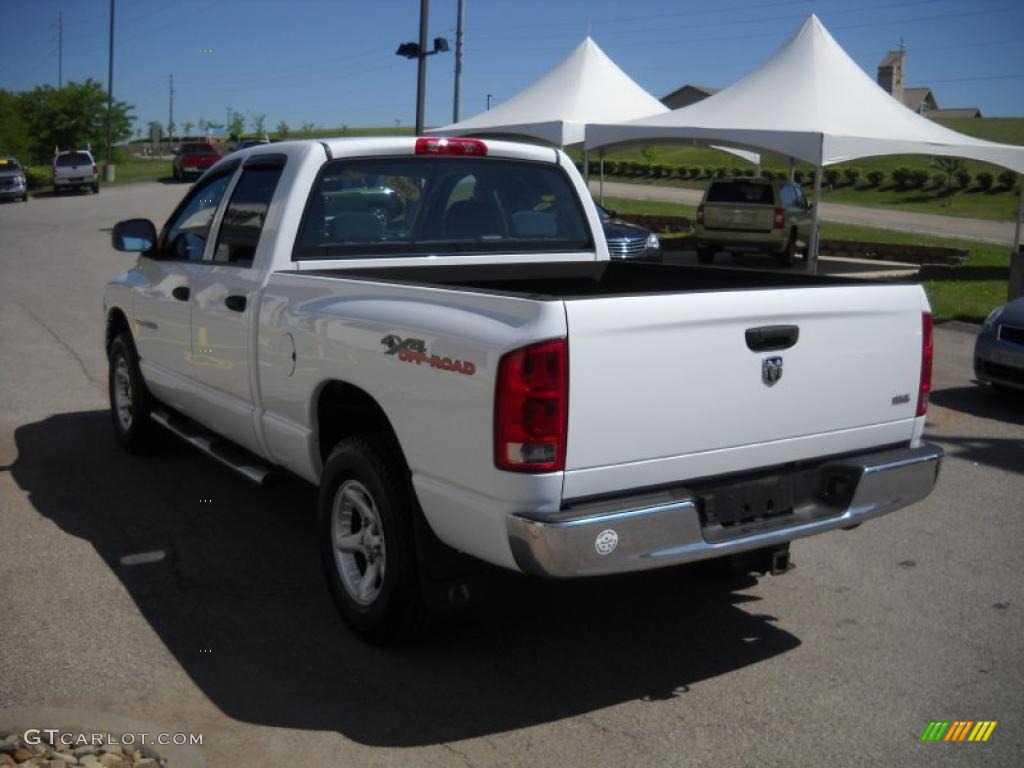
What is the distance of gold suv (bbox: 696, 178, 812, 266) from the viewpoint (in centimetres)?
2273

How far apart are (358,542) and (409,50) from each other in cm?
1982

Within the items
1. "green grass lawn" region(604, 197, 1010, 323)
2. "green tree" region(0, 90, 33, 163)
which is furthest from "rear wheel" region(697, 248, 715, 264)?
"green tree" region(0, 90, 33, 163)

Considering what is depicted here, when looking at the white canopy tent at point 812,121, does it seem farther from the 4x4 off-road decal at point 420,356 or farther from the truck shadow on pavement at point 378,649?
the 4x4 off-road decal at point 420,356

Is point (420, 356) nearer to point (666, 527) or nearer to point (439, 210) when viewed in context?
point (666, 527)

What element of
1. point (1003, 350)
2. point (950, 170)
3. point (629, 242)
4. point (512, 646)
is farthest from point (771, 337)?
point (950, 170)

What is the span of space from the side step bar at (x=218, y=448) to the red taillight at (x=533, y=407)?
1990 millimetres

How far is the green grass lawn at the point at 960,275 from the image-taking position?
626 inches

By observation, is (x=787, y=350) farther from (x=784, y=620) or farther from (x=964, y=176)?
(x=964, y=176)

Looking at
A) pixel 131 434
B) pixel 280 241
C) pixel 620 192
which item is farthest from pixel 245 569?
pixel 620 192

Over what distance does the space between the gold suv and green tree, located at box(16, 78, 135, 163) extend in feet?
190

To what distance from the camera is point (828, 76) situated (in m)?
20.9

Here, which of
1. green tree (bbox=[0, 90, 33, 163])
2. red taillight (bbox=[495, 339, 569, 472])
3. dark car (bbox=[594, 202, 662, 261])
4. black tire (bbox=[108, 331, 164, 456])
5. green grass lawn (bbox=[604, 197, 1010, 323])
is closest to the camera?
red taillight (bbox=[495, 339, 569, 472])

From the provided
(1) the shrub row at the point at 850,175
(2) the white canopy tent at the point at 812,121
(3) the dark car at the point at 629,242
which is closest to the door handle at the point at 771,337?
(3) the dark car at the point at 629,242

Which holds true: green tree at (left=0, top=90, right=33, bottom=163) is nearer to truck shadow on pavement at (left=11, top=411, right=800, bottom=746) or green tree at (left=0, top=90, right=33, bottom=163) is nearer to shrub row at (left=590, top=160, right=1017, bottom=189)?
shrub row at (left=590, top=160, right=1017, bottom=189)
